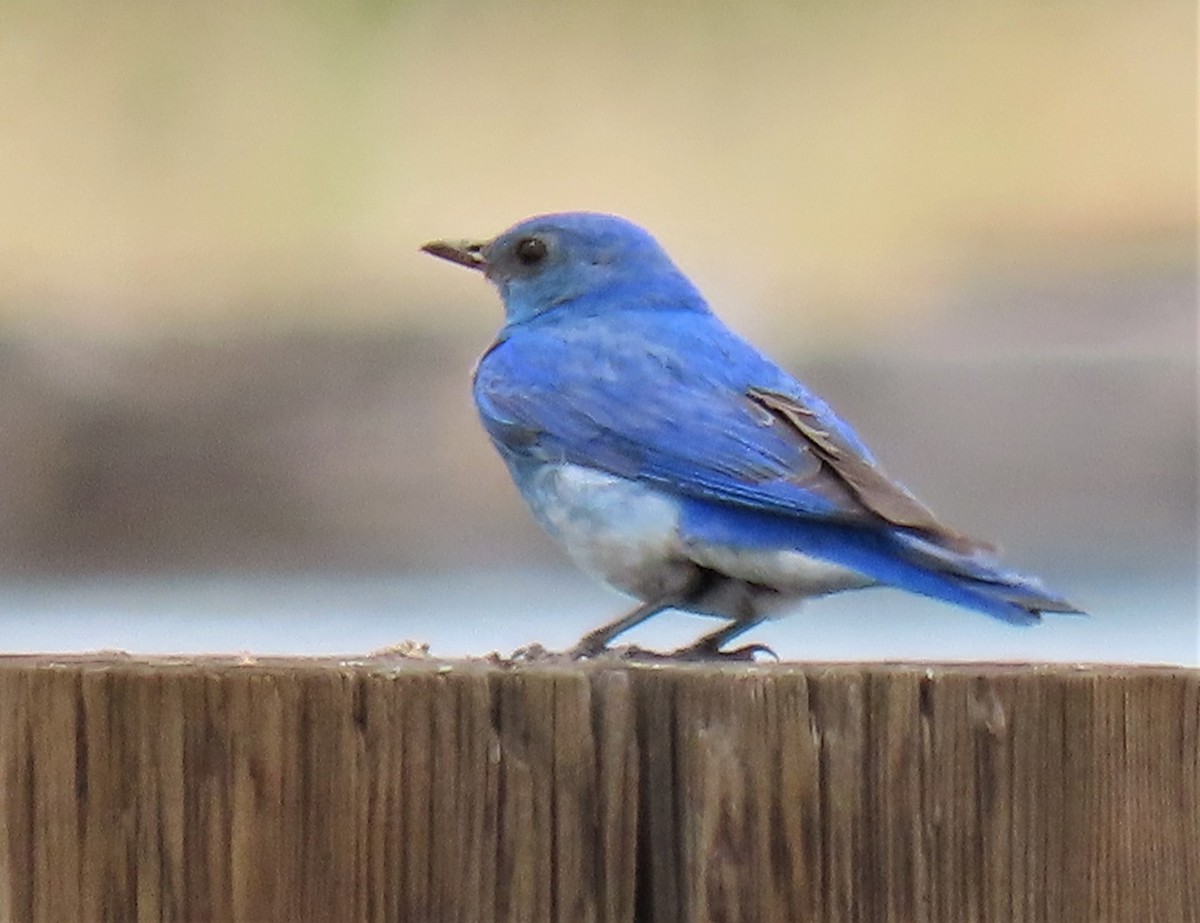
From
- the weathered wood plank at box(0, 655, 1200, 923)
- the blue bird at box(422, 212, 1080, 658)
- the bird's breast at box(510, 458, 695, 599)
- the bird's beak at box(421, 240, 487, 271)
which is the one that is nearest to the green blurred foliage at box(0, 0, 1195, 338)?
the bird's beak at box(421, 240, 487, 271)

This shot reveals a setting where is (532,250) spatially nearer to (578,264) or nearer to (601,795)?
(578,264)

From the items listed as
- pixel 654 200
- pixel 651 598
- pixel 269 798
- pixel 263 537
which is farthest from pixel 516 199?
pixel 269 798

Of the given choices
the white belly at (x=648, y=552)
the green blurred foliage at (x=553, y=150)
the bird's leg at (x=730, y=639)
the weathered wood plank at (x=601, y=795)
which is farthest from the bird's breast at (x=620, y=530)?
the green blurred foliage at (x=553, y=150)

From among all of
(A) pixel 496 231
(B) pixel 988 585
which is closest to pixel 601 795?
(B) pixel 988 585

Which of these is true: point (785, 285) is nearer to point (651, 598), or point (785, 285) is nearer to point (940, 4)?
point (940, 4)

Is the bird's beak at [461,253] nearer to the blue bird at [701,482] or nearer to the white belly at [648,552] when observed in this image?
the blue bird at [701,482]

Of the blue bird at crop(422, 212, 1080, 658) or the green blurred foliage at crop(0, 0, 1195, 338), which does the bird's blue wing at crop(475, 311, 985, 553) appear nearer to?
the blue bird at crop(422, 212, 1080, 658)
